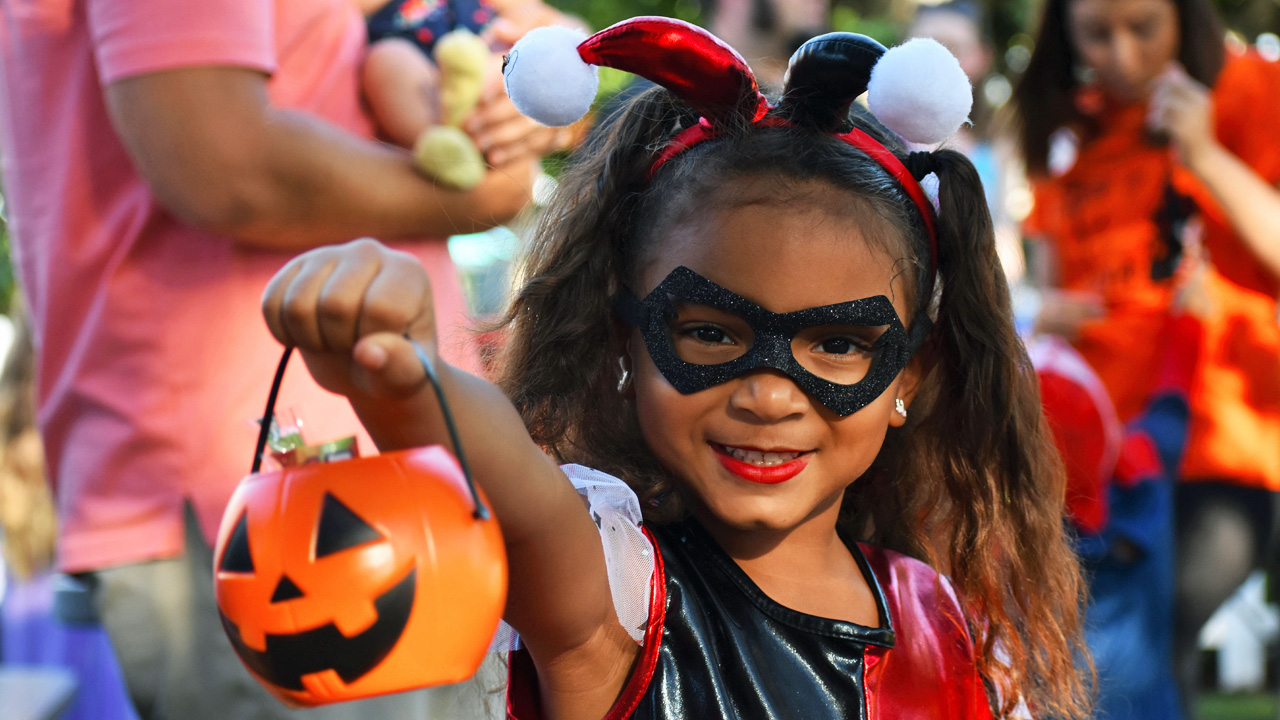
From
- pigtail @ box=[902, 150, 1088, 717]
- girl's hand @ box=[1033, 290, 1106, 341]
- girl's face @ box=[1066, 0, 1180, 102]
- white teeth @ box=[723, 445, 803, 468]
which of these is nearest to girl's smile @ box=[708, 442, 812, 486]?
white teeth @ box=[723, 445, 803, 468]

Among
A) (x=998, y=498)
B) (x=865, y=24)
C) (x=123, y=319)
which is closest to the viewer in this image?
(x=123, y=319)

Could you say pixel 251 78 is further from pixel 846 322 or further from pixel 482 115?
pixel 846 322

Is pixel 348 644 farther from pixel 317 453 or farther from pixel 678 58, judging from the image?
pixel 678 58

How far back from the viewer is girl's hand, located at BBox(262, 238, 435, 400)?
982 mm

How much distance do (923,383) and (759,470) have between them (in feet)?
1.46

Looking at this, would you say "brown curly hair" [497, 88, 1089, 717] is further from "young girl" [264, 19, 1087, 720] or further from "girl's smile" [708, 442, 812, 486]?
"girl's smile" [708, 442, 812, 486]

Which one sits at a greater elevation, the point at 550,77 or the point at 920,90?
the point at 920,90

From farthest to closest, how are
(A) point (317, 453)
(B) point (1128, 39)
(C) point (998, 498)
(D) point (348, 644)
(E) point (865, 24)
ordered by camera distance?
(E) point (865, 24) < (B) point (1128, 39) < (C) point (998, 498) < (A) point (317, 453) < (D) point (348, 644)

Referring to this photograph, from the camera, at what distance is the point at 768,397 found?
1586 mm

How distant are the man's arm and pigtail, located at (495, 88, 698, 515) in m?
0.27

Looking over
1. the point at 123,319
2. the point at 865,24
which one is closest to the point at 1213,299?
the point at 123,319

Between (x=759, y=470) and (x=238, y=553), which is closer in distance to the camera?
(x=238, y=553)

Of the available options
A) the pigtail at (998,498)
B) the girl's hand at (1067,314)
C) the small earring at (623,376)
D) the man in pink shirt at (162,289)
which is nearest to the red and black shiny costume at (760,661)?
the pigtail at (998,498)

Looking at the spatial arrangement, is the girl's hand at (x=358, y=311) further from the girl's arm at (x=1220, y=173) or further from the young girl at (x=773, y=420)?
the girl's arm at (x=1220, y=173)
